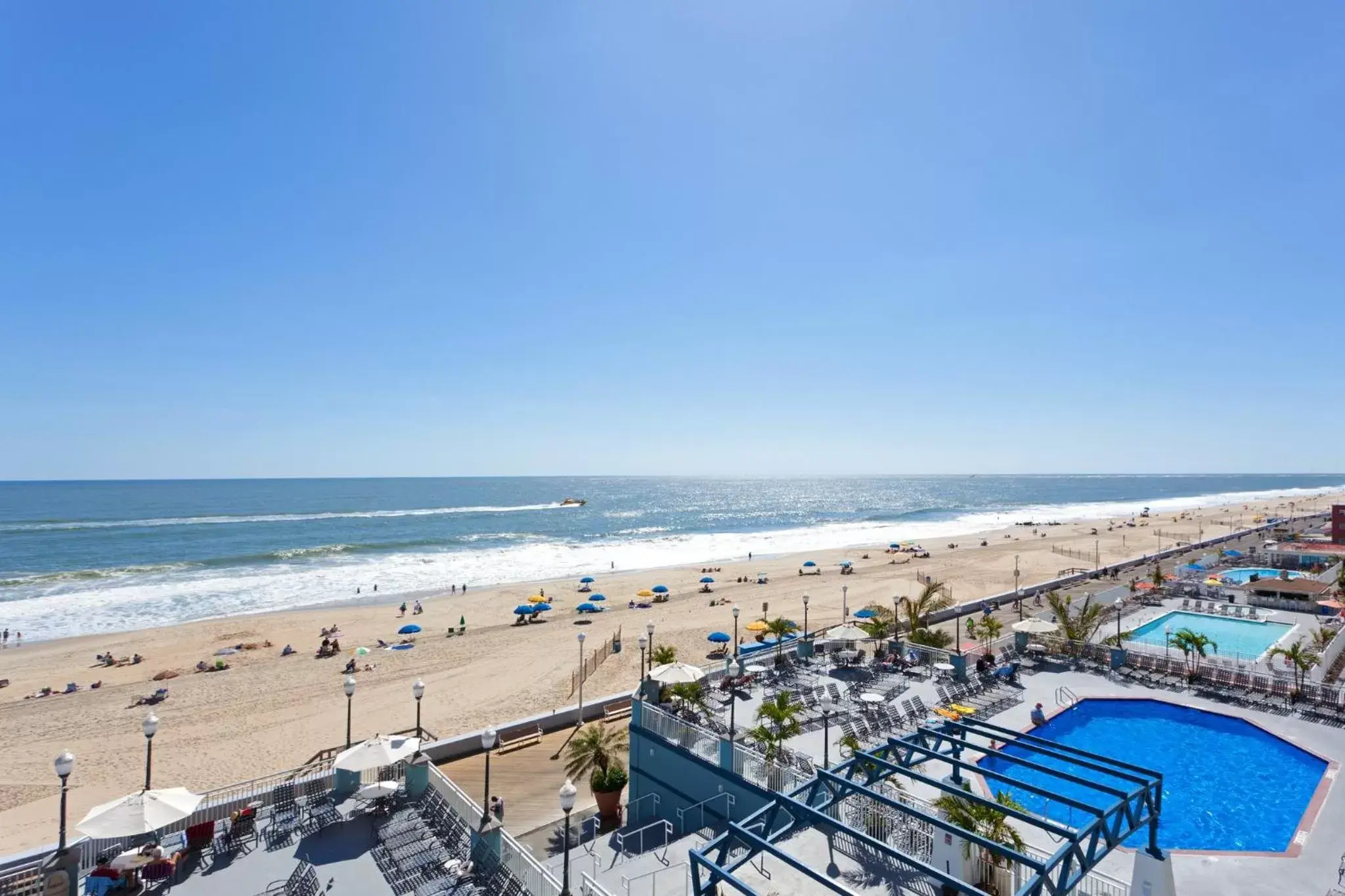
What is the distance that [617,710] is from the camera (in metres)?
21.7

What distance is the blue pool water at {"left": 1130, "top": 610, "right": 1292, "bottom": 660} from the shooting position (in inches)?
1054

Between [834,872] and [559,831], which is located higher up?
[834,872]

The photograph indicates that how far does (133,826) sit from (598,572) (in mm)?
50624

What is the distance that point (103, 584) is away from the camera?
171 ft

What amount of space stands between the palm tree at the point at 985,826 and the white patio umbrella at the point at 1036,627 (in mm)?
14513

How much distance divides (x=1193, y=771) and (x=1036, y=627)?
6.93 meters

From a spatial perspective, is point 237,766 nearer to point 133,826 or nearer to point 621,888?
point 133,826

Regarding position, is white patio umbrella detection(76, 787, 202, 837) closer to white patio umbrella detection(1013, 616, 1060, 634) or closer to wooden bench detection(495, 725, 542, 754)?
wooden bench detection(495, 725, 542, 754)

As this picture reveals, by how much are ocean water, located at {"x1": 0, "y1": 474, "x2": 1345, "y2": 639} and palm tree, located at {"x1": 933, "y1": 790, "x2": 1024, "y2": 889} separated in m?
47.5

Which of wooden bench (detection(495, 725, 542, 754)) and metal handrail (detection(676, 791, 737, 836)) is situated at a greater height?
metal handrail (detection(676, 791, 737, 836))

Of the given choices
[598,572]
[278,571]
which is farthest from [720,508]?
[278,571]

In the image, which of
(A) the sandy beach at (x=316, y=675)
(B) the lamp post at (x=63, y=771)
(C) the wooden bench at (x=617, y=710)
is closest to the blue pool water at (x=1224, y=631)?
(A) the sandy beach at (x=316, y=675)

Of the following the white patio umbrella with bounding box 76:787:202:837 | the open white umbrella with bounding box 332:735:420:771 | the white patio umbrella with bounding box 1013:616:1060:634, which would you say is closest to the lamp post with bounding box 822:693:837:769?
the open white umbrella with bounding box 332:735:420:771

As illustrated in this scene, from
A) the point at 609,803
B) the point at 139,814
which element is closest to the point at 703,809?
the point at 609,803
